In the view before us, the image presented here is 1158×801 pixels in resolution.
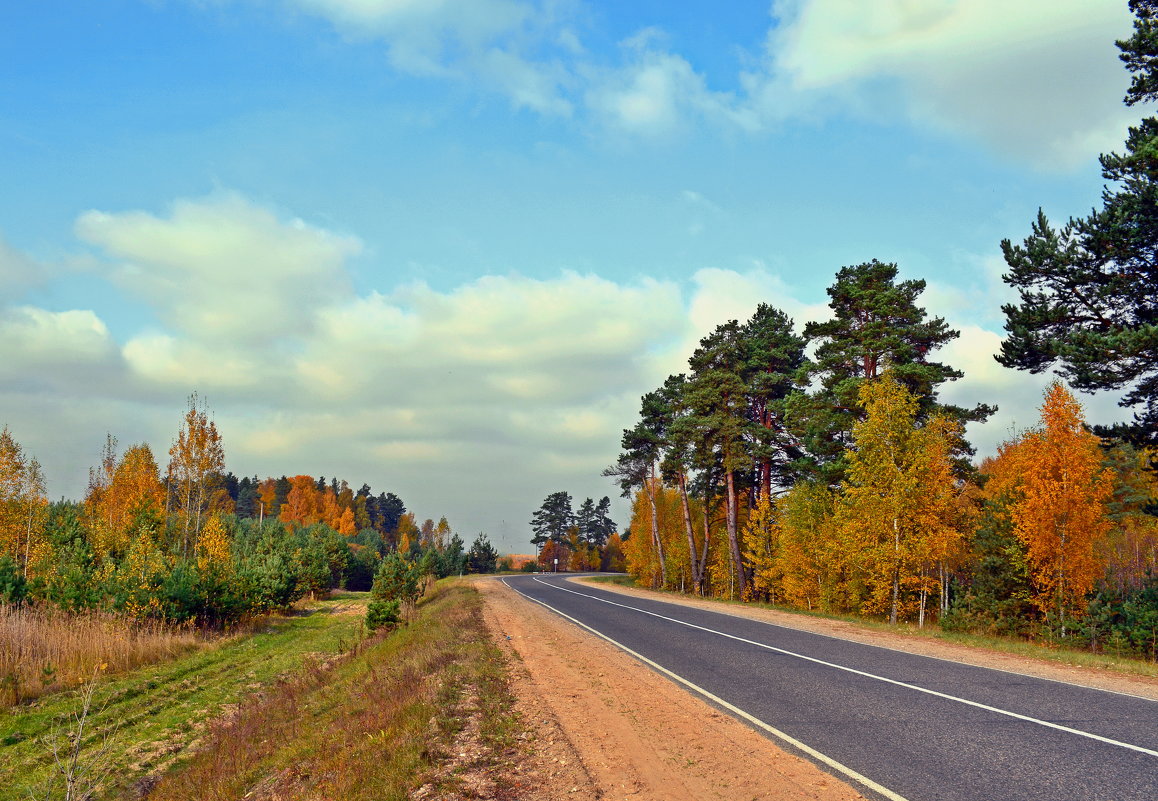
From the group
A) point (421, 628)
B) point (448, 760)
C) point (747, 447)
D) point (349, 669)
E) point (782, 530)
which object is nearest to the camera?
point (448, 760)

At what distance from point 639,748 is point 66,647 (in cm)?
1937

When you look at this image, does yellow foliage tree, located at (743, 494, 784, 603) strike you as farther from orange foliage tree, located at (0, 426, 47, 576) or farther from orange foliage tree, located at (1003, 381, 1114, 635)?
orange foliage tree, located at (0, 426, 47, 576)

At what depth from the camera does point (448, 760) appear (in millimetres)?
7457

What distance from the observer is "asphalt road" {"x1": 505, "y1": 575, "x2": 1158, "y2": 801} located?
6.05m

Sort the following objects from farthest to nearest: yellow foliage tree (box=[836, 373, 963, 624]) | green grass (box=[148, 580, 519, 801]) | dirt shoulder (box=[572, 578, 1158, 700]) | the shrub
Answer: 1. the shrub
2. yellow foliage tree (box=[836, 373, 963, 624])
3. dirt shoulder (box=[572, 578, 1158, 700])
4. green grass (box=[148, 580, 519, 801])

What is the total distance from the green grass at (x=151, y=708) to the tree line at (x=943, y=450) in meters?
21.1

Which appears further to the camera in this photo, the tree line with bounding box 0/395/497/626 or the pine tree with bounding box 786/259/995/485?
the pine tree with bounding box 786/259/995/485

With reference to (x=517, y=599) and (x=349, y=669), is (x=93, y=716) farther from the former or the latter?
(x=517, y=599)

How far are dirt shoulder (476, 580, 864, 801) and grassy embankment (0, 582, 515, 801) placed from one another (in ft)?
2.38

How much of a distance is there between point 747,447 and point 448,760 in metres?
32.3

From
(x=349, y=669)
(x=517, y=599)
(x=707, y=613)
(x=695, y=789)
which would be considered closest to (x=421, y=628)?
(x=349, y=669)

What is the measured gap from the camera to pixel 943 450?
971 inches

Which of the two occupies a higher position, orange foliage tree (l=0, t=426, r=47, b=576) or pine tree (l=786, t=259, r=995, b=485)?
pine tree (l=786, t=259, r=995, b=485)

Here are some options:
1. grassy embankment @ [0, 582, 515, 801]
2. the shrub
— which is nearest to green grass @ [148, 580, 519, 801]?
grassy embankment @ [0, 582, 515, 801]
